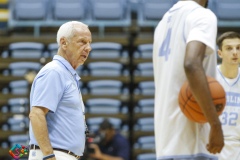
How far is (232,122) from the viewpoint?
5.46 meters

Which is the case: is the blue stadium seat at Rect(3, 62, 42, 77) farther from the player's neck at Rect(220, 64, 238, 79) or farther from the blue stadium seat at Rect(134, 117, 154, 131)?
the player's neck at Rect(220, 64, 238, 79)

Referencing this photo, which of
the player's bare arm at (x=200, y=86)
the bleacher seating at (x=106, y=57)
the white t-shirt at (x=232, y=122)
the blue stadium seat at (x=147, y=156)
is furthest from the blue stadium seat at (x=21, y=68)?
the player's bare arm at (x=200, y=86)

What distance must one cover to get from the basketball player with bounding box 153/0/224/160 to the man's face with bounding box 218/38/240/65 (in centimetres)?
171

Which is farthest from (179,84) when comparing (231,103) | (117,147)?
(117,147)

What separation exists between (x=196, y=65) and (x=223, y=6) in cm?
1047

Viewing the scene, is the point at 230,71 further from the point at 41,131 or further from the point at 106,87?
→ the point at 106,87

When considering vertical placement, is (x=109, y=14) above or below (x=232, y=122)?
below

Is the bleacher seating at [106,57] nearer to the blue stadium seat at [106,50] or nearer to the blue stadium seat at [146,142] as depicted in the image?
the blue stadium seat at [106,50]

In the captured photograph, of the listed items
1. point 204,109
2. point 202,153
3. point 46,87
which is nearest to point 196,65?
point 204,109

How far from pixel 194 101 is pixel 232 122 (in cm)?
191

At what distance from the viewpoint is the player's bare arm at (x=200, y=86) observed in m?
3.48

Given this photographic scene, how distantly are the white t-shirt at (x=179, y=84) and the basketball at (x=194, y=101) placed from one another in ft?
0.24

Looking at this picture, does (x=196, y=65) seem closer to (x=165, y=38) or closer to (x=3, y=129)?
(x=165, y=38)

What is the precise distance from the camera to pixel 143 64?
12828 millimetres
